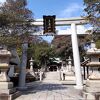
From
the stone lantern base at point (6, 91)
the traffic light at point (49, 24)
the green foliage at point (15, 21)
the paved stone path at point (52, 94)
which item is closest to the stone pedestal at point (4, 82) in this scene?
the stone lantern base at point (6, 91)

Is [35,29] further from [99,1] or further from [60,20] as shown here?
[99,1]

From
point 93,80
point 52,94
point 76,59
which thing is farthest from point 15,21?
point 76,59

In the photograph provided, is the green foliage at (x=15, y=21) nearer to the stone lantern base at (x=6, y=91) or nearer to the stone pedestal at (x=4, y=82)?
the stone pedestal at (x=4, y=82)

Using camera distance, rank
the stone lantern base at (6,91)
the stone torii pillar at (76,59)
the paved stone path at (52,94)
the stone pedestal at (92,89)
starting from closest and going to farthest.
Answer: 1. the stone lantern base at (6,91)
2. the stone pedestal at (92,89)
3. the paved stone path at (52,94)
4. the stone torii pillar at (76,59)

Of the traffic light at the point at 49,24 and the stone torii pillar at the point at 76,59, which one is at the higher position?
the traffic light at the point at 49,24

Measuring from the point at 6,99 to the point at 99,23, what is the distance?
5957 mm

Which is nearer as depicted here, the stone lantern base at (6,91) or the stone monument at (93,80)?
the stone lantern base at (6,91)

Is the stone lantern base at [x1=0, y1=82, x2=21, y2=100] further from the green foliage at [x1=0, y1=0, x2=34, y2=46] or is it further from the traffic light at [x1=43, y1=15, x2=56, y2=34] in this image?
the traffic light at [x1=43, y1=15, x2=56, y2=34]

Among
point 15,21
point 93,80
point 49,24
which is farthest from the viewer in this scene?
point 49,24

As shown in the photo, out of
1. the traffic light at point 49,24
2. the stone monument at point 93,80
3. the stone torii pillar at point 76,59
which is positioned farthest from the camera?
the traffic light at point 49,24

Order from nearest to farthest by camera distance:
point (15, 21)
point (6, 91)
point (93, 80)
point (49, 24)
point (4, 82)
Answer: point (6, 91)
point (4, 82)
point (93, 80)
point (15, 21)
point (49, 24)

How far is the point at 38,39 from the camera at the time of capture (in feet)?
55.0

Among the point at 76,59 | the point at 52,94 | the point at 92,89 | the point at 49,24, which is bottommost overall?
the point at 52,94

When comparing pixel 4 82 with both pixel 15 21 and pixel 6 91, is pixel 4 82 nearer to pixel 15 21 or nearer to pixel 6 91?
pixel 6 91
